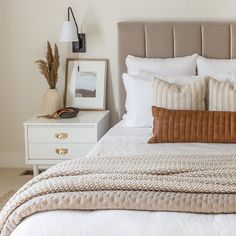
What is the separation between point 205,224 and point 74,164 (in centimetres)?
71

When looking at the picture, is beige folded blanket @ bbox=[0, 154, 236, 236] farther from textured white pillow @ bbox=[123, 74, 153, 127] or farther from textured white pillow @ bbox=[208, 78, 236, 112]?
textured white pillow @ bbox=[123, 74, 153, 127]

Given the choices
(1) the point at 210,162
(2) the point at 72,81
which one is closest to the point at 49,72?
(2) the point at 72,81

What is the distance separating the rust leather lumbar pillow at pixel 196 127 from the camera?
2.87m

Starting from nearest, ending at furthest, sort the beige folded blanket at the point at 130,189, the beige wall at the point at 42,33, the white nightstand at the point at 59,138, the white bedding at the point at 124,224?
the white bedding at the point at 124,224, the beige folded blanket at the point at 130,189, the white nightstand at the point at 59,138, the beige wall at the point at 42,33

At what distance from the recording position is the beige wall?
3.77 m

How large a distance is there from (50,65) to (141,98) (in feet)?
2.79

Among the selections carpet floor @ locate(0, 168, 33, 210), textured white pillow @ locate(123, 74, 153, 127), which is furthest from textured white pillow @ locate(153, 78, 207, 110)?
carpet floor @ locate(0, 168, 33, 210)

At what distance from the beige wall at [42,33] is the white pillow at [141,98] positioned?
22.9 inches

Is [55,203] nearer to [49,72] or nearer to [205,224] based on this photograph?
[205,224]

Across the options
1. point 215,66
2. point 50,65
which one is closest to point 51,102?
point 50,65

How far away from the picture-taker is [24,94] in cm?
407

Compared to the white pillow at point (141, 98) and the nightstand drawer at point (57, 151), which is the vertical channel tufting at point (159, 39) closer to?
the white pillow at point (141, 98)

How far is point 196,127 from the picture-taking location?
289cm

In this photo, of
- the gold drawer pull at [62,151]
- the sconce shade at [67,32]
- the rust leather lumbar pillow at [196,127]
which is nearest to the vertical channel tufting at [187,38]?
the sconce shade at [67,32]
